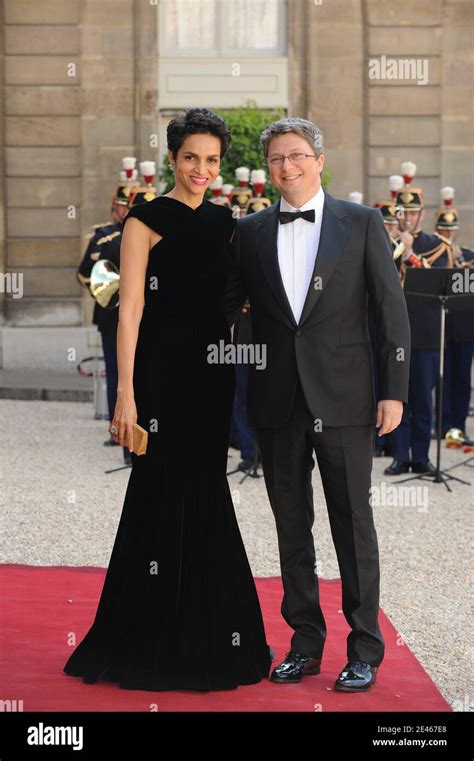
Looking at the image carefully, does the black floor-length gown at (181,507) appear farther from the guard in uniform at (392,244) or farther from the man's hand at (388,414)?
the guard in uniform at (392,244)

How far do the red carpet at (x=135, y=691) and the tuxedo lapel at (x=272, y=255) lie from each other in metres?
1.32

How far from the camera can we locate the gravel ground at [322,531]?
645 cm

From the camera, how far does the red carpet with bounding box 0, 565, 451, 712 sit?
16.6 ft

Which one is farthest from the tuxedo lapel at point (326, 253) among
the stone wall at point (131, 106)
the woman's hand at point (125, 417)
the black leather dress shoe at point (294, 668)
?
the stone wall at point (131, 106)

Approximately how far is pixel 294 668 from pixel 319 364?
1.10 meters

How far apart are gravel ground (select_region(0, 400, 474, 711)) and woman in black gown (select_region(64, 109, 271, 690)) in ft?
0.46

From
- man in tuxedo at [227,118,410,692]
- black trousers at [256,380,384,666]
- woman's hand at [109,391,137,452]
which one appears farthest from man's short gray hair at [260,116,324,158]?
woman's hand at [109,391,137,452]

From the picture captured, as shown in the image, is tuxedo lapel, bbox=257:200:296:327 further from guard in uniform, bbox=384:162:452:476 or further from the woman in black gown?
guard in uniform, bbox=384:162:452:476

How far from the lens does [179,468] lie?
5.44 m

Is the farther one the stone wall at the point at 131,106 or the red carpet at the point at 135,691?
the stone wall at the point at 131,106

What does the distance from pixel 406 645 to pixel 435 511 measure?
3.62 metres

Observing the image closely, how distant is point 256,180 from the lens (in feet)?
44.9
